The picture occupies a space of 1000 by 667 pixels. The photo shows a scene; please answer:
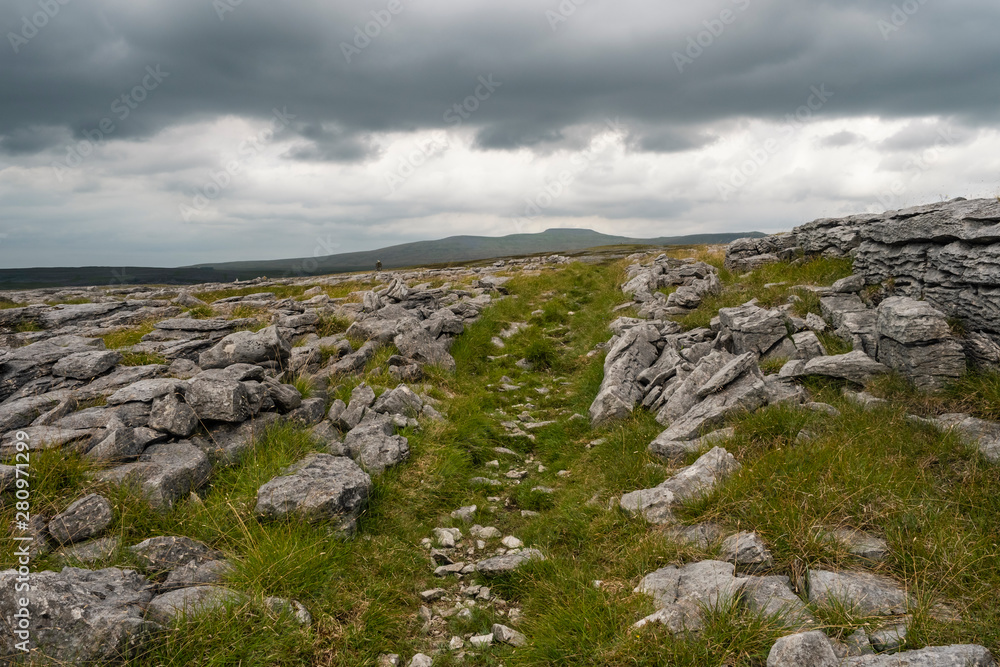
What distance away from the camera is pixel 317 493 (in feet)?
22.0

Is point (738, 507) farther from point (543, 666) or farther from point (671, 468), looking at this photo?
point (543, 666)

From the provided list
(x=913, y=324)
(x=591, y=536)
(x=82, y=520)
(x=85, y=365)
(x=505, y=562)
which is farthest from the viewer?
(x=85, y=365)

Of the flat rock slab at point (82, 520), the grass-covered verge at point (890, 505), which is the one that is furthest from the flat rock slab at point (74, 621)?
the grass-covered verge at point (890, 505)

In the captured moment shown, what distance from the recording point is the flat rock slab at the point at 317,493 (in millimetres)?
6461

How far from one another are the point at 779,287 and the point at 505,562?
504 inches

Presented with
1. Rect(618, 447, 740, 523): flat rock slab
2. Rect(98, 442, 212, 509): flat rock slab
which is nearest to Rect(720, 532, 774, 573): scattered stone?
Rect(618, 447, 740, 523): flat rock slab

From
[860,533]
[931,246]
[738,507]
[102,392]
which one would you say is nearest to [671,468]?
[738,507]

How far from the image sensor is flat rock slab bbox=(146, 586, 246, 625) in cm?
462

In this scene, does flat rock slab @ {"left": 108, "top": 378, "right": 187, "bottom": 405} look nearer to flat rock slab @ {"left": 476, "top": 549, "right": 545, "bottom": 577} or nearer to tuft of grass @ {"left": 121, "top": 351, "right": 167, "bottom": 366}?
tuft of grass @ {"left": 121, "top": 351, "right": 167, "bottom": 366}

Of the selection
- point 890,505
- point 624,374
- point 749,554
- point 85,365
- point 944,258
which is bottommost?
point 749,554

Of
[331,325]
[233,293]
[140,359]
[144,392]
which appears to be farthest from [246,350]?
[233,293]

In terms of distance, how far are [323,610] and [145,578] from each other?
76.2 inches

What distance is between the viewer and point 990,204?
923 centimetres

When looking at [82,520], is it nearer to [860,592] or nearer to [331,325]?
[860,592]
